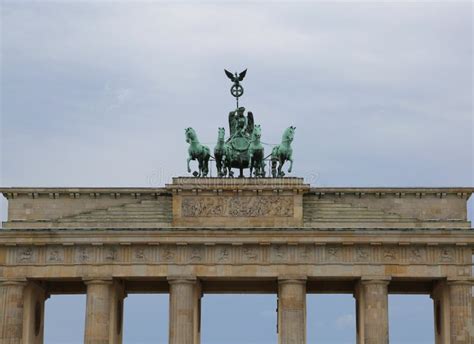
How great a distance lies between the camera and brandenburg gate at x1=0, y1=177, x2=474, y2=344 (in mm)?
58938

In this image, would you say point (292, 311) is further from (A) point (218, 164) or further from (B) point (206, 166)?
(B) point (206, 166)

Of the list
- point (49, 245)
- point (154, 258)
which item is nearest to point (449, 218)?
point (154, 258)

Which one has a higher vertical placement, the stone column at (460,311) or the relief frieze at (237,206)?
the relief frieze at (237,206)

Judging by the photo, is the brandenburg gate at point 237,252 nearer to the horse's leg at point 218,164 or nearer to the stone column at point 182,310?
the stone column at point 182,310

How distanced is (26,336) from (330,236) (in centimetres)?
1588

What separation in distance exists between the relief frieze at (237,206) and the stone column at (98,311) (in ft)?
18.0

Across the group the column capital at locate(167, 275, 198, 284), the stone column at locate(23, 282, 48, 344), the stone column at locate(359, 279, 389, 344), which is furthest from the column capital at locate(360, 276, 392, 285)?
the stone column at locate(23, 282, 48, 344)

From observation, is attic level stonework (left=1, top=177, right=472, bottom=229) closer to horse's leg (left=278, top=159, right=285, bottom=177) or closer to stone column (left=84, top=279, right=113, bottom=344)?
horse's leg (left=278, top=159, right=285, bottom=177)

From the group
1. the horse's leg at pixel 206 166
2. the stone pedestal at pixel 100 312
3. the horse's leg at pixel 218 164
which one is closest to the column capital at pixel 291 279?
the horse's leg at pixel 218 164

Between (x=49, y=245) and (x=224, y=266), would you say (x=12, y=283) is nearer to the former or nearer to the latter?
(x=49, y=245)

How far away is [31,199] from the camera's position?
61.8 m

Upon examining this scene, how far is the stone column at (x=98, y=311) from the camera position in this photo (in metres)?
58.7

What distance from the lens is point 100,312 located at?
59031 millimetres

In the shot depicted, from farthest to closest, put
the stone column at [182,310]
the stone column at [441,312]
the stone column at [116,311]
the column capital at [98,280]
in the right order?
the stone column at [116,311] → the stone column at [441,312] → the column capital at [98,280] → the stone column at [182,310]
